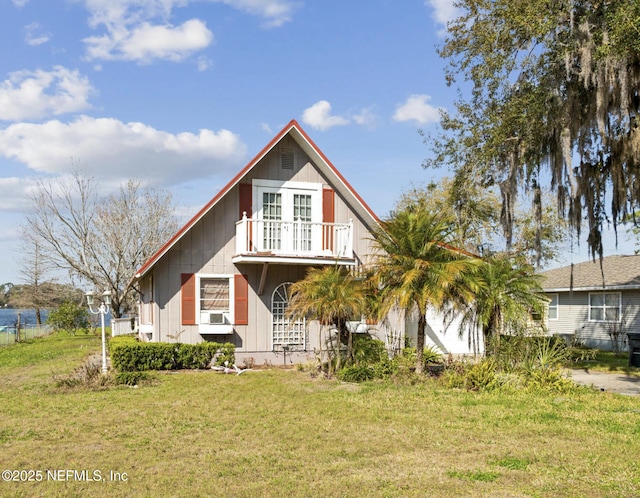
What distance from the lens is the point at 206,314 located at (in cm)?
1725

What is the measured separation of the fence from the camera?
1228 inches

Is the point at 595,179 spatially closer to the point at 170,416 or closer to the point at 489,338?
the point at 489,338

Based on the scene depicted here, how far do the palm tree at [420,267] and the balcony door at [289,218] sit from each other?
3416 mm

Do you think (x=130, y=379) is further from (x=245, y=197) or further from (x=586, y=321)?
(x=586, y=321)

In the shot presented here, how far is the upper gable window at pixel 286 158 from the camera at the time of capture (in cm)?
1820

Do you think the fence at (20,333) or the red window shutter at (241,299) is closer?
the red window shutter at (241,299)

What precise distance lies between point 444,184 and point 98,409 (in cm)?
2656

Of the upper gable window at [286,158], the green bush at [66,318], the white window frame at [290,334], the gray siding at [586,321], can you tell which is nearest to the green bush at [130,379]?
the white window frame at [290,334]

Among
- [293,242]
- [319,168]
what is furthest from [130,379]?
[319,168]

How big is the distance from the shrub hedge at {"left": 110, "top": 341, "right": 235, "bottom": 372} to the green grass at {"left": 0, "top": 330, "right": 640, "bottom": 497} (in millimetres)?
2841

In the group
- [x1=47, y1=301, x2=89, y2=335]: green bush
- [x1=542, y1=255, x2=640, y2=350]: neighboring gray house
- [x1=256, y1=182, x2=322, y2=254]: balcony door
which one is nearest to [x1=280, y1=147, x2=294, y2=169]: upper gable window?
[x1=256, y1=182, x2=322, y2=254]: balcony door

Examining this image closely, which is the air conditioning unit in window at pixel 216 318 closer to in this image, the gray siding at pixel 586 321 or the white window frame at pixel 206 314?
the white window frame at pixel 206 314

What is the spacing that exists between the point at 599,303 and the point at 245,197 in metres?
17.6

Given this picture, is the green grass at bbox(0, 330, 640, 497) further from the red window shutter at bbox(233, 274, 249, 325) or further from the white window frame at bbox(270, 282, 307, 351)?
the white window frame at bbox(270, 282, 307, 351)
